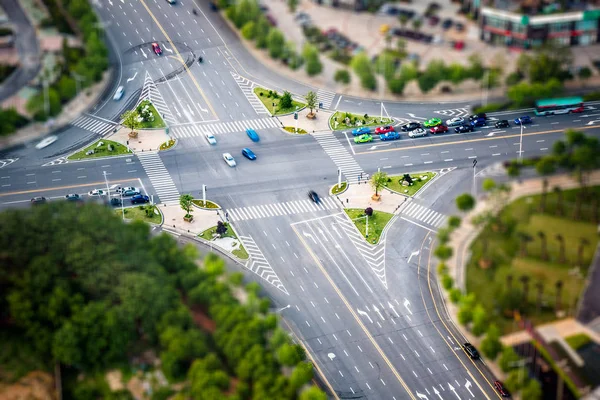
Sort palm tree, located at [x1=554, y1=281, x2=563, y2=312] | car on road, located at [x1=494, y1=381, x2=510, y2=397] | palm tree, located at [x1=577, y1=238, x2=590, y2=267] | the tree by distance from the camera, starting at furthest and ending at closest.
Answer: palm tree, located at [x1=577, y1=238, x2=590, y2=267]
palm tree, located at [x1=554, y1=281, x2=563, y2=312]
the tree
car on road, located at [x1=494, y1=381, x2=510, y2=397]

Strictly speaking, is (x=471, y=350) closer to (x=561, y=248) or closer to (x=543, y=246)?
(x=543, y=246)

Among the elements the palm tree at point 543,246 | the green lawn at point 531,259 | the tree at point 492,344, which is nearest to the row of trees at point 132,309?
the tree at point 492,344

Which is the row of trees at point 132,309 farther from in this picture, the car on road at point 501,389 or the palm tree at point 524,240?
the palm tree at point 524,240

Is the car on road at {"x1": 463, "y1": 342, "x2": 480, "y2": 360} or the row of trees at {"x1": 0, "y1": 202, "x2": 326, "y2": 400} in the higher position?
the row of trees at {"x1": 0, "y1": 202, "x2": 326, "y2": 400}

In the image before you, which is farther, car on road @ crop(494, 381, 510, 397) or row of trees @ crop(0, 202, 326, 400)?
car on road @ crop(494, 381, 510, 397)

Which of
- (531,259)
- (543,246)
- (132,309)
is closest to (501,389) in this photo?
(531,259)

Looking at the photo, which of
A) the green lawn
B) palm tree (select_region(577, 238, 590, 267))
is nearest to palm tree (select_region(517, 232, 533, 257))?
the green lawn

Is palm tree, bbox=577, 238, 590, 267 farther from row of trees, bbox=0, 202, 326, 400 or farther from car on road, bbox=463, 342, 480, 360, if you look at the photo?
row of trees, bbox=0, 202, 326, 400

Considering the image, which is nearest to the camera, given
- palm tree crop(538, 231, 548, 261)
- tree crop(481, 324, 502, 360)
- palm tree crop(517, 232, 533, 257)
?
tree crop(481, 324, 502, 360)
